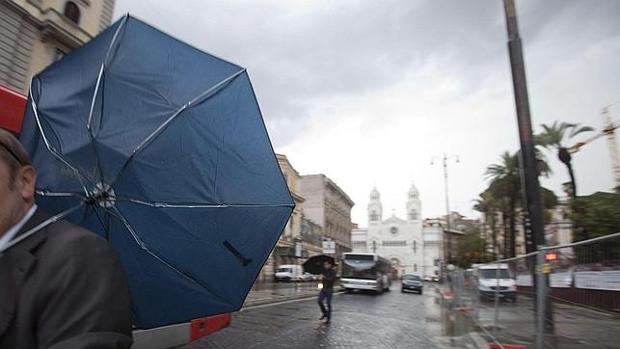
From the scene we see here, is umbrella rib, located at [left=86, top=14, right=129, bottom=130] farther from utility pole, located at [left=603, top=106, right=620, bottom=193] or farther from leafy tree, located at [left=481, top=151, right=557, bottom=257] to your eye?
utility pole, located at [left=603, top=106, right=620, bottom=193]

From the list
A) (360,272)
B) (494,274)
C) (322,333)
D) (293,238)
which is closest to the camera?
(494,274)

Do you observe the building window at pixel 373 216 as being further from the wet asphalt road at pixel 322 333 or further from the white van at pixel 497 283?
the white van at pixel 497 283

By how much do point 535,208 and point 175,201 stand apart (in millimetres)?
7283

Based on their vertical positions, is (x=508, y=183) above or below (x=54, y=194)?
above

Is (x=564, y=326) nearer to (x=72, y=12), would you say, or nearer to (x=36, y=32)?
(x=36, y=32)

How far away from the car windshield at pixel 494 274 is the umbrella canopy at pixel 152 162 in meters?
7.68

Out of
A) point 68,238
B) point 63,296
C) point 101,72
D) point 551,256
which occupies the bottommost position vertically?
point 63,296

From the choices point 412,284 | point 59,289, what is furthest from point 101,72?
point 412,284

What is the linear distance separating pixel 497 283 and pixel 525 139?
11.1 ft

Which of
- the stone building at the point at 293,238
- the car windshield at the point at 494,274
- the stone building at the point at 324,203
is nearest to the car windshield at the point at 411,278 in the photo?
the stone building at the point at 293,238

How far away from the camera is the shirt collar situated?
1.28 metres

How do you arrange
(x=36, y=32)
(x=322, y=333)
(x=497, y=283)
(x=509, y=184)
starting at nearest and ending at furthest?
1. (x=497, y=283)
2. (x=322, y=333)
3. (x=36, y=32)
4. (x=509, y=184)

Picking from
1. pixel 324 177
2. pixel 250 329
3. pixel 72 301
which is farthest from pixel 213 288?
pixel 324 177

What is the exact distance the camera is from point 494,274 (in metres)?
9.69
